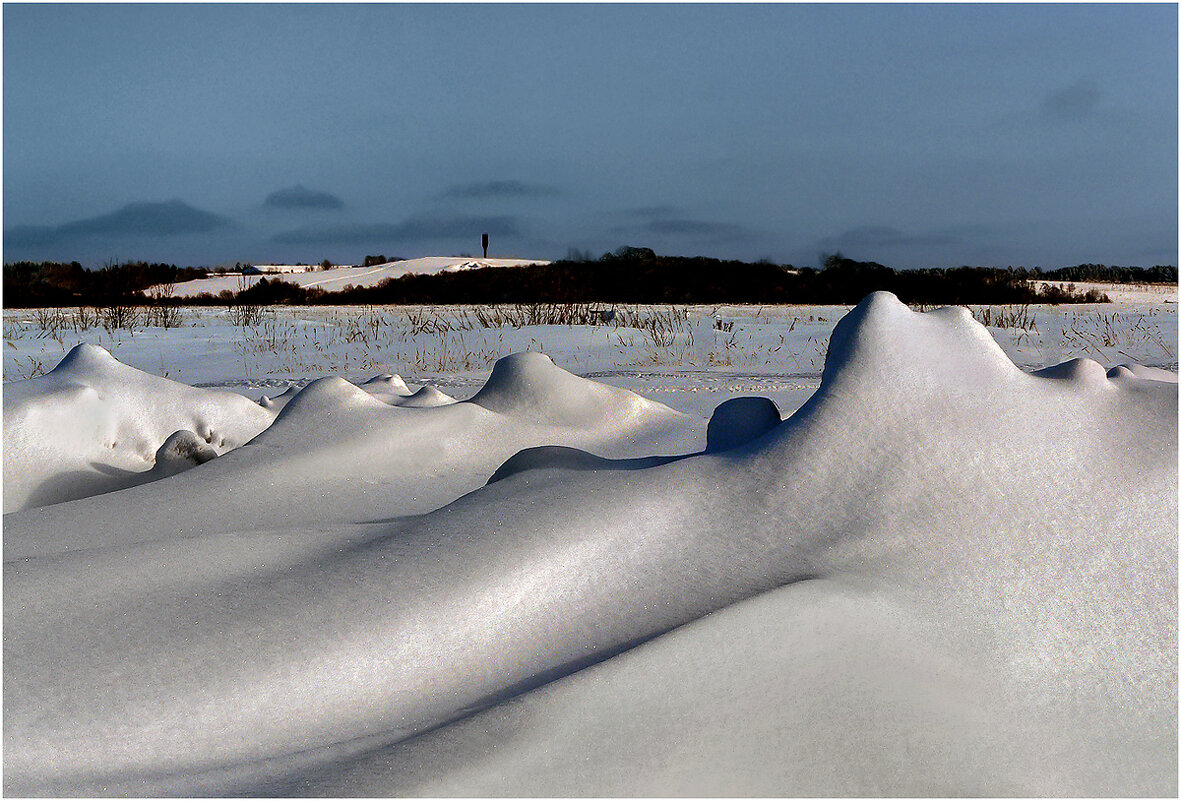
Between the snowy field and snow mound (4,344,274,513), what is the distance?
54 cm

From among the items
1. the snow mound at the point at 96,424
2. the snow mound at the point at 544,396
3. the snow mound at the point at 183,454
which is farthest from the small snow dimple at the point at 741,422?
the snow mound at the point at 96,424

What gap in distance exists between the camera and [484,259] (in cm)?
3675

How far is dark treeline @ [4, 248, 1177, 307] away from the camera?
21469 millimetres

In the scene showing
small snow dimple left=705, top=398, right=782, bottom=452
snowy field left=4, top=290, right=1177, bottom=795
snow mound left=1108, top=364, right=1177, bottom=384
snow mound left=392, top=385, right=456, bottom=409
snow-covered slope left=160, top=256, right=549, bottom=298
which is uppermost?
snow-covered slope left=160, top=256, right=549, bottom=298

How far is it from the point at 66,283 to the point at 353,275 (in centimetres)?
→ 948

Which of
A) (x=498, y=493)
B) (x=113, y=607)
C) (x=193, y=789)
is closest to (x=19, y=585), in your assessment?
(x=113, y=607)

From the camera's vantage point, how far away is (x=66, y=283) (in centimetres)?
2439

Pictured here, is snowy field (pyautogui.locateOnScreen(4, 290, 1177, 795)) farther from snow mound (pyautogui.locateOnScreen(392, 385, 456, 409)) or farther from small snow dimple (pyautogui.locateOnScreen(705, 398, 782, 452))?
snow mound (pyautogui.locateOnScreen(392, 385, 456, 409))

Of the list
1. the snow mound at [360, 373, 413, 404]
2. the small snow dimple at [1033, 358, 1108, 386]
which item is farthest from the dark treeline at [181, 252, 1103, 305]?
the small snow dimple at [1033, 358, 1108, 386]

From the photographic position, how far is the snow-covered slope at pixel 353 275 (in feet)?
93.2

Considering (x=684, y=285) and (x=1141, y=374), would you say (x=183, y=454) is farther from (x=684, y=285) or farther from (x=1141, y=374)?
(x=684, y=285)

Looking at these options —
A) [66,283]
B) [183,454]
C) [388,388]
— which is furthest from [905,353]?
[66,283]

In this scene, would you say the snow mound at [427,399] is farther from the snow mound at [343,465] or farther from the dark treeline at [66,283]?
the dark treeline at [66,283]

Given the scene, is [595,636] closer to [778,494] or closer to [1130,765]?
[778,494]
